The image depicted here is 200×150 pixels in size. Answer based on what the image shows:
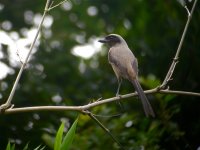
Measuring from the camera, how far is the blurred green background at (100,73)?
6.38 metres

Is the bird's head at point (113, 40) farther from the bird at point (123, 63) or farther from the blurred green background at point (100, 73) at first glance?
the blurred green background at point (100, 73)

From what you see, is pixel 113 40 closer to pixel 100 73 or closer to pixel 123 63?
pixel 123 63

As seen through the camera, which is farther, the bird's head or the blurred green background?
the bird's head

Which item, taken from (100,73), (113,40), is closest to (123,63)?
(113,40)

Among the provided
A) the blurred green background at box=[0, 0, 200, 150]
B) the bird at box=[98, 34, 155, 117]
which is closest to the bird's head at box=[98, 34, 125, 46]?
the bird at box=[98, 34, 155, 117]

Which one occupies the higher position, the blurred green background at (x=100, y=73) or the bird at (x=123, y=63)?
the bird at (x=123, y=63)

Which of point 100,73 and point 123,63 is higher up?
point 123,63

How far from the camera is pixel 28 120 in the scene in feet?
22.8

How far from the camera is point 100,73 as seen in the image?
859 cm

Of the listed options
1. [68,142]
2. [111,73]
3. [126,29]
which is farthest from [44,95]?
[68,142]

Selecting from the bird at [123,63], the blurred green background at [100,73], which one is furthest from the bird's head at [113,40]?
the blurred green background at [100,73]

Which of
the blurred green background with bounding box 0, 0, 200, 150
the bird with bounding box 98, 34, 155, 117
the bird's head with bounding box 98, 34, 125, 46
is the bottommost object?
the blurred green background with bounding box 0, 0, 200, 150

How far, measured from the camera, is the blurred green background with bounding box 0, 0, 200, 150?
638 centimetres

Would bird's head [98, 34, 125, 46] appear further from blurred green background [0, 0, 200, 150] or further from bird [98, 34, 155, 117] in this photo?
blurred green background [0, 0, 200, 150]
